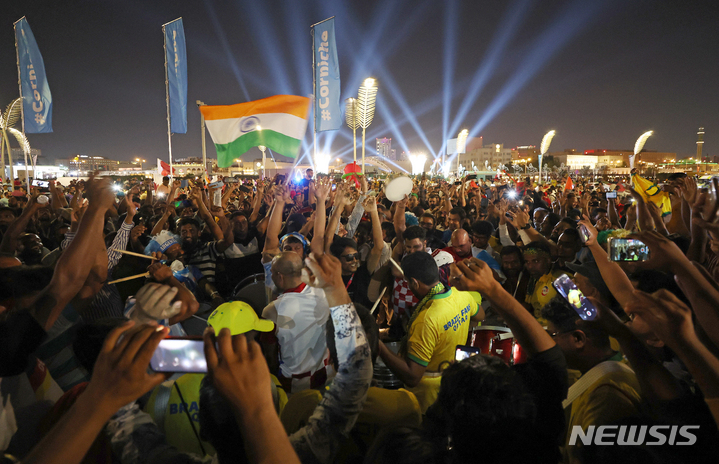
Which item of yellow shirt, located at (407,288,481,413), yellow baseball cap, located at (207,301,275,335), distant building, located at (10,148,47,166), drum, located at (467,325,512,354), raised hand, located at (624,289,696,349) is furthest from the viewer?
distant building, located at (10,148,47,166)

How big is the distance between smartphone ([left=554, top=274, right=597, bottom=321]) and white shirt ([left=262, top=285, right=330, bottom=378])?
149 centimetres

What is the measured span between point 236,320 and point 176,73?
18.4 m

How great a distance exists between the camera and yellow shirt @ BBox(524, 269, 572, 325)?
3.95m

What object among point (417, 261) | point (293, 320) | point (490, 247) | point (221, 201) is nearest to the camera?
point (293, 320)

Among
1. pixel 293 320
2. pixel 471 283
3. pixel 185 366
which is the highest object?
pixel 471 283

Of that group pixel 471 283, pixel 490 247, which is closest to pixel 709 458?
pixel 471 283

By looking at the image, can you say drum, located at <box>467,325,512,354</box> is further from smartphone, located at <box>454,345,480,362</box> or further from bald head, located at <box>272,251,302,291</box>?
bald head, located at <box>272,251,302,291</box>

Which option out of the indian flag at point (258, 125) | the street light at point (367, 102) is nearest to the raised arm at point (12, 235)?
the indian flag at point (258, 125)

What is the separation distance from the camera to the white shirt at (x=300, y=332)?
262cm

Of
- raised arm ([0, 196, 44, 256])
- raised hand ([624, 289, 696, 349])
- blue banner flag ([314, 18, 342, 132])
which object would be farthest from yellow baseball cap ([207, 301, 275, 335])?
blue banner flag ([314, 18, 342, 132])

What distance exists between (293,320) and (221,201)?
284 inches

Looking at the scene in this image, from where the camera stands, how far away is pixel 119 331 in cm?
124

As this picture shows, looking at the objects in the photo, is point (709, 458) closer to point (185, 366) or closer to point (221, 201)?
point (185, 366)

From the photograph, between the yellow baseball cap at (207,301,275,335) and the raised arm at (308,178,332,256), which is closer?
the yellow baseball cap at (207,301,275,335)
